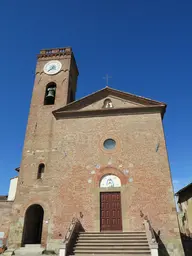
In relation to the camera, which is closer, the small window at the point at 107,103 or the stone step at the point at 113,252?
the stone step at the point at 113,252

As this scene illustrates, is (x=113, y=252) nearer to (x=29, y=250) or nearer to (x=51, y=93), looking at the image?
(x=29, y=250)

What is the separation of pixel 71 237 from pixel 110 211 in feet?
9.48

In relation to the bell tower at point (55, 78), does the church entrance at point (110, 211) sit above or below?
below

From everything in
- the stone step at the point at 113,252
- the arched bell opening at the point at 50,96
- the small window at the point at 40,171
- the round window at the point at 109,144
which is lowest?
the stone step at the point at 113,252

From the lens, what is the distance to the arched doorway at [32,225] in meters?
14.5

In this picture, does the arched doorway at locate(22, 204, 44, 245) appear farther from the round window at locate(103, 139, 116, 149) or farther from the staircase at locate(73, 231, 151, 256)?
the round window at locate(103, 139, 116, 149)

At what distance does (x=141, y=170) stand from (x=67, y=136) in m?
5.43

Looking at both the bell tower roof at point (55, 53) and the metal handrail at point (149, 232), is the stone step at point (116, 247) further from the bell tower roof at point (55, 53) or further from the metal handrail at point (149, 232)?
the bell tower roof at point (55, 53)

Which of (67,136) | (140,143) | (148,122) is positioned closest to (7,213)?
(67,136)

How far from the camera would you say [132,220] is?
40.2ft

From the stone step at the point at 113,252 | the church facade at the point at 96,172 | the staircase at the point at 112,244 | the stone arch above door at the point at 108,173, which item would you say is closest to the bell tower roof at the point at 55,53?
the church facade at the point at 96,172

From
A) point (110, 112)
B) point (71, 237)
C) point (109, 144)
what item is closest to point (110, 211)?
point (71, 237)

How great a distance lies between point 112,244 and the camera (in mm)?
10469

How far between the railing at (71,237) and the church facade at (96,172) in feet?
1.77
